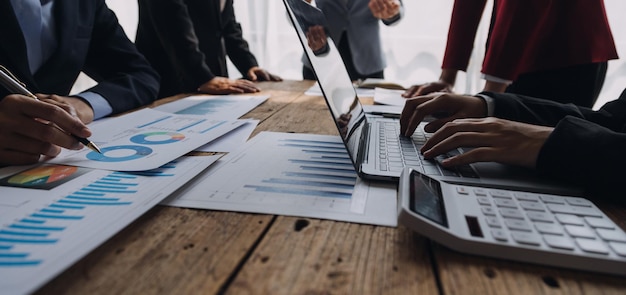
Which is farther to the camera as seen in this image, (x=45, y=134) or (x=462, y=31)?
(x=462, y=31)

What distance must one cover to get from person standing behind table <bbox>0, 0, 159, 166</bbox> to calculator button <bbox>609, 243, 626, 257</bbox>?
0.58 meters

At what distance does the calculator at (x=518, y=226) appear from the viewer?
0.28 meters

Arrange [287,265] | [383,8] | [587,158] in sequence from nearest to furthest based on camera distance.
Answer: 1. [287,265]
2. [587,158]
3. [383,8]

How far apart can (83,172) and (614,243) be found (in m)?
0.52

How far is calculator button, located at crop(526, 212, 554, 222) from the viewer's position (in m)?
0.31

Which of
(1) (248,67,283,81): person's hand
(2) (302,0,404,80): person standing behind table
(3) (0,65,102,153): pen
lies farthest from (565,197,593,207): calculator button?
(2) (302,0,404,80): person standing behind table

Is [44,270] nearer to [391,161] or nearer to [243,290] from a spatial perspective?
[243,290]

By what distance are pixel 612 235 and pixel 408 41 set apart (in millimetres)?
2030

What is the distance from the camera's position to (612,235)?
0.30m

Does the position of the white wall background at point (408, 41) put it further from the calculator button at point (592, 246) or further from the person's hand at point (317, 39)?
the calculator button at point (592, 246)

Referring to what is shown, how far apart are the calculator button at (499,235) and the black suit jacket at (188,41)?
107 cm

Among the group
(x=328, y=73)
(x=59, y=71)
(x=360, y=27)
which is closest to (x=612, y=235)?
(x=328, y=73)

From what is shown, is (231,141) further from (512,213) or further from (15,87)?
(512,213)

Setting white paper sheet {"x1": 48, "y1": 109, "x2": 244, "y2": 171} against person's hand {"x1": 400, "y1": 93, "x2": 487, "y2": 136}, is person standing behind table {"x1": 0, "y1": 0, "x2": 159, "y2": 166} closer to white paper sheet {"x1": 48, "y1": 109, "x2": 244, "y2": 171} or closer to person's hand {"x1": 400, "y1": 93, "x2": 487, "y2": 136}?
white paper sheet {"x1": 48, "y1": 109, "x2": 244, "y2": 171}
